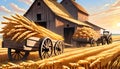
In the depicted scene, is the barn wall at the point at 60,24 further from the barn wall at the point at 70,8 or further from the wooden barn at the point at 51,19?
the barn wall at the point at 70,8

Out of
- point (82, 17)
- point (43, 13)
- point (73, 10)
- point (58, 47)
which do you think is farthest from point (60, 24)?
point (58, 47)

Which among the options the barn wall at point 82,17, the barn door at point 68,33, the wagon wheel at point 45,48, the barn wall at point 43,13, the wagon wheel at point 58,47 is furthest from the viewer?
the barn wall at point 82,17

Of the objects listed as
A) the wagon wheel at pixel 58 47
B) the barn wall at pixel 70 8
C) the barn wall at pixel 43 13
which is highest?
the barn wall at pixel 70 8

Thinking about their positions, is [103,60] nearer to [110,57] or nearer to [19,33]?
[110,57]

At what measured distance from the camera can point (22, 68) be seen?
309 centimetres

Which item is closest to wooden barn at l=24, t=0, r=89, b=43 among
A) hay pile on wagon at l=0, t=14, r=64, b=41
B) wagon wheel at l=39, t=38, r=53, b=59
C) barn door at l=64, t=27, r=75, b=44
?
barn door at l=64, t=27, r=75, b=44

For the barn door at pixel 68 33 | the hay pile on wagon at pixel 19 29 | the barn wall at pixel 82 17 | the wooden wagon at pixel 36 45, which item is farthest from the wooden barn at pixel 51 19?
the hay pile on wagon at pixel 19 29

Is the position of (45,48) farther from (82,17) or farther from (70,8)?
(82,17)

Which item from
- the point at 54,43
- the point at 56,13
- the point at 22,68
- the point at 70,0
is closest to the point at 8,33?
the point at 54,43

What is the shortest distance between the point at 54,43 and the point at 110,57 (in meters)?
9.22

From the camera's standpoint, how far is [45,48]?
36.2ft

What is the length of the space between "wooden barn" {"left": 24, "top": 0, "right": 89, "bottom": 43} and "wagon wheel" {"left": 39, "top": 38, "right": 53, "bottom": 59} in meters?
16.7

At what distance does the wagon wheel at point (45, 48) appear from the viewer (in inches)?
420

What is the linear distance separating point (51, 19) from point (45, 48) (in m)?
17.6
